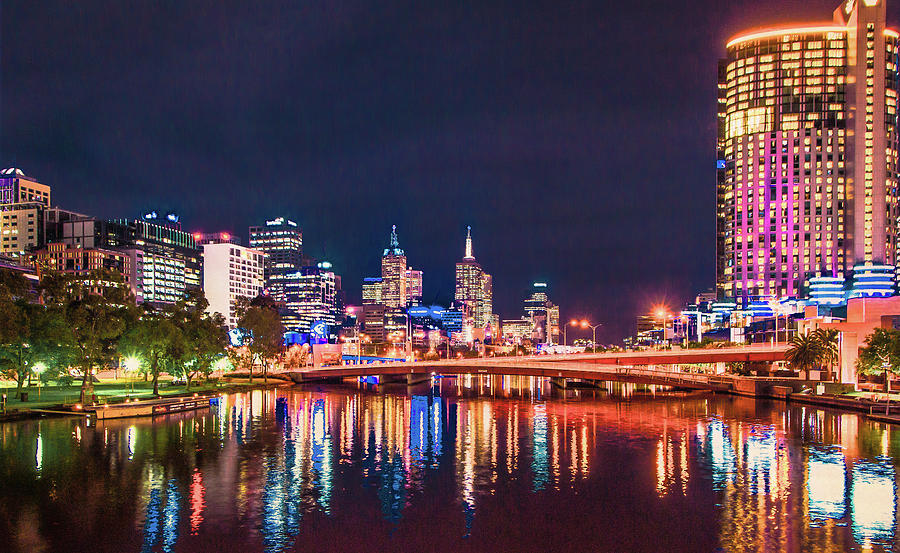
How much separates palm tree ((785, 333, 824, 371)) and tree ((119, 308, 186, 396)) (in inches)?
3515

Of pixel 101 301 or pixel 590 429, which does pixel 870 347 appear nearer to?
pixel 590 429

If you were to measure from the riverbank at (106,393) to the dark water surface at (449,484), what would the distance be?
437 centimetres

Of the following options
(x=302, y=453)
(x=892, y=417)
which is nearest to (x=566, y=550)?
(x=302, y=453)

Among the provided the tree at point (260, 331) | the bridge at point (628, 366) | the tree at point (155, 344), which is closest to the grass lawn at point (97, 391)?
the tree at point (155, 344)

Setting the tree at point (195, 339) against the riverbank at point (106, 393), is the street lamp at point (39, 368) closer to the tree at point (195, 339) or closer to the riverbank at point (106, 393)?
the riverbank at point (106, 393)

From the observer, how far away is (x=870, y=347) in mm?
103188

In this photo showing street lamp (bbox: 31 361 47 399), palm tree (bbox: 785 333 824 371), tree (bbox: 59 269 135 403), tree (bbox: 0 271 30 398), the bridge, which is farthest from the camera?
the bridge

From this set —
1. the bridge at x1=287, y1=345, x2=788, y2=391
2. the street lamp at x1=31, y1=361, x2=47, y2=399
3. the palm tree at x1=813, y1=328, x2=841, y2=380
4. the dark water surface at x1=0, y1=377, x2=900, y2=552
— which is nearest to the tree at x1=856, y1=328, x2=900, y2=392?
the palm tree at x1=813, y1=328, x2=841, y2=380

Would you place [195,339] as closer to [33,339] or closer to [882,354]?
[33,339]

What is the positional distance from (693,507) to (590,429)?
35.4 metres

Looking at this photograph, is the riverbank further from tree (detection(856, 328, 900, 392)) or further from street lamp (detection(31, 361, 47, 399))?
tree (detection(856, 328, 900, 392))

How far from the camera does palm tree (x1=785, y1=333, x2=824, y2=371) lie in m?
117

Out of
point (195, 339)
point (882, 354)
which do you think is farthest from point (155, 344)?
point (882, 354)

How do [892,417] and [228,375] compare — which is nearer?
[892,417]
